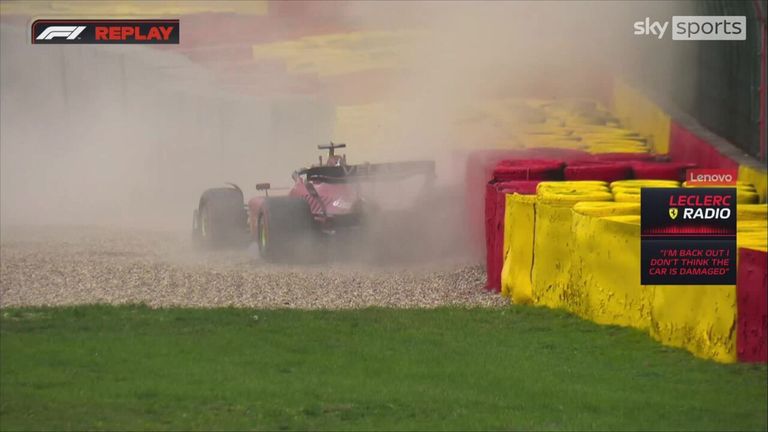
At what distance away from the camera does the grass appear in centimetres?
909

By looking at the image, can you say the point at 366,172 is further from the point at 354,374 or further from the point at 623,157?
the point at 354,374

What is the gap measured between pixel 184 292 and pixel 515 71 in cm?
1785

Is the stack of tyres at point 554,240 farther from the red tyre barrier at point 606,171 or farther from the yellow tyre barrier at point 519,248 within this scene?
the red tyre barrier at point 606,171

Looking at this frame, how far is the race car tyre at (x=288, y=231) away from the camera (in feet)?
59.5

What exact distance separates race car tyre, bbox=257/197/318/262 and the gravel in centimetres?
28

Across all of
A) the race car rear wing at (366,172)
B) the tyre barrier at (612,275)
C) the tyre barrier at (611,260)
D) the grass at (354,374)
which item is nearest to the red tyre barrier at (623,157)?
the tyre barrier at (611,260)

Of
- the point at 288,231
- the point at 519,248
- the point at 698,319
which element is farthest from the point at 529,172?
the point at 698,319

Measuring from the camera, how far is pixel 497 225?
15.6 metres

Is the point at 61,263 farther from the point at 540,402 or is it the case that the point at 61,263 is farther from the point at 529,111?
the point at 529,111

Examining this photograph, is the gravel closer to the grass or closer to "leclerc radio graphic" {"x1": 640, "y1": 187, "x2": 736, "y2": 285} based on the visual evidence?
the grass

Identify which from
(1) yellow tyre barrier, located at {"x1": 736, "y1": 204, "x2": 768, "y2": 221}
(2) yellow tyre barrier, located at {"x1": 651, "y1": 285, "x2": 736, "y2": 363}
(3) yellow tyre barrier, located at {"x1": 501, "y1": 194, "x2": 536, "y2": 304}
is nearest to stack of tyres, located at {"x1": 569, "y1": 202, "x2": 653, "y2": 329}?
(2) yellow tyre barrier, located at {"x1": 651, "y1": 285, "x2": 736, "y2": 363}

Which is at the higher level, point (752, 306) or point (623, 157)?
point (623, 157)

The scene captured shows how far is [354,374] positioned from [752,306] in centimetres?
276

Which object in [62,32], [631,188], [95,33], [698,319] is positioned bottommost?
[698,319]
